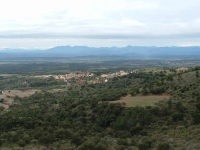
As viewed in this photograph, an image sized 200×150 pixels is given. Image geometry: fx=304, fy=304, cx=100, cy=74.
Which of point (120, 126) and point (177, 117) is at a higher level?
point (177, 117)

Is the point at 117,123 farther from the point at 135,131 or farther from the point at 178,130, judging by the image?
the point at 178,130

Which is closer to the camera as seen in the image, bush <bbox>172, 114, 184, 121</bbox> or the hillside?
the hillside

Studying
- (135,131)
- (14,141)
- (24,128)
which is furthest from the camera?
(24,128)

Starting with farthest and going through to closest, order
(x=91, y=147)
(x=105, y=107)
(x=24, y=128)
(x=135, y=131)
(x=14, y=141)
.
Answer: (x=105, y=107), (x=24, y=128), (x=135, y=131), (x=14, y=141), (x=91, y=147)

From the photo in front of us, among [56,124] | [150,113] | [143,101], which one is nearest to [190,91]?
[143,101]

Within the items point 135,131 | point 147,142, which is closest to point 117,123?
point 135,131

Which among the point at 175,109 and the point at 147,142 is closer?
the point at 147,142

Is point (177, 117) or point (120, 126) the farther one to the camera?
point (120, 126)

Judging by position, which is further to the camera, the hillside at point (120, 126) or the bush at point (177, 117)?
Answer: the bush at point (177, 117)

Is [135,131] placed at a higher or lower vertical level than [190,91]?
lower
